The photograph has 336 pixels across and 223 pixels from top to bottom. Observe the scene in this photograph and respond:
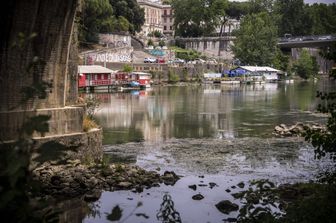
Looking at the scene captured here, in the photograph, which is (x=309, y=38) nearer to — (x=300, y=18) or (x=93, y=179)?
(x=300, y=18)

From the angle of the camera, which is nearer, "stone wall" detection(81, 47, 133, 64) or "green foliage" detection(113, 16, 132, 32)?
"stone wall" detection(81, 47, 133, 64)

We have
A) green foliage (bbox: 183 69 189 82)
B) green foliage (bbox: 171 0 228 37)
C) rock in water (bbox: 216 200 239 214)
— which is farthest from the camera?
green foliage (bbox: 171 0 228 37)

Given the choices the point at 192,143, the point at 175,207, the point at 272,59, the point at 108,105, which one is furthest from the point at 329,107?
the point at 272,59

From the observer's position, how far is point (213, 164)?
67.1 feet

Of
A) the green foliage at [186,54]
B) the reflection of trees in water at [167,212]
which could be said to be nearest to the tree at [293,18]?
the green foliage at [186,54]

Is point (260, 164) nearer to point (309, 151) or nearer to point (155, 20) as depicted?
point (309, 151)

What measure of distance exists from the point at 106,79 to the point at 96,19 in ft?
51.2

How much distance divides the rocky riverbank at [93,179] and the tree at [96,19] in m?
55.3

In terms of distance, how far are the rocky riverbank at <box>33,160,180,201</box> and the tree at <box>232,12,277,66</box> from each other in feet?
286

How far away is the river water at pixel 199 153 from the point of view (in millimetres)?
14164

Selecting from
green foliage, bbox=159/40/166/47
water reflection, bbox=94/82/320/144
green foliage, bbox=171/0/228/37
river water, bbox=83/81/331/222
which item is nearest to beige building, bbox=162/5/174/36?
green foliage, bbox=171/0/228/37

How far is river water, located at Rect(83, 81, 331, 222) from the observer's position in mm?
14164

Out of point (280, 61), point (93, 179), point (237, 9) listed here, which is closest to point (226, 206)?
point (93, 179)

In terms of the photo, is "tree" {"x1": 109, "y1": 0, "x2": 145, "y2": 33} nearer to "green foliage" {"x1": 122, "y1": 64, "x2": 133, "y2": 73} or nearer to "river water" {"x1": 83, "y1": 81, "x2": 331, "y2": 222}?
"green foliage" {"x1": 122, "y1": 64, "x2": 133, "y2": 73}
